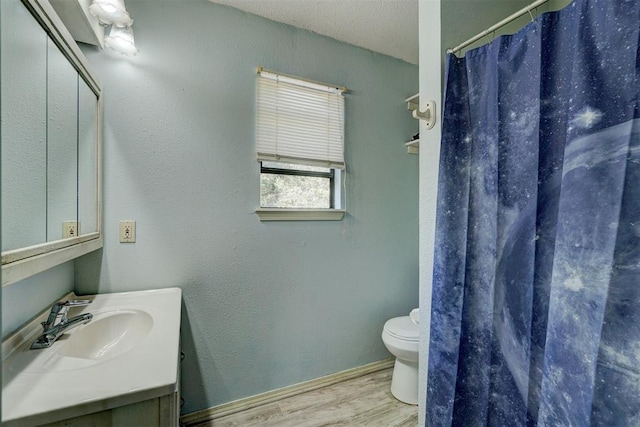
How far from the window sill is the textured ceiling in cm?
120

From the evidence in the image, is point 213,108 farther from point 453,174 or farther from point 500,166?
point 500,166

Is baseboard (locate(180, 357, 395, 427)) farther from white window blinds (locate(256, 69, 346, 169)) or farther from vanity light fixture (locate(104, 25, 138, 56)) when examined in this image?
vanity light fixture (locate(104, 25, 138, 56))

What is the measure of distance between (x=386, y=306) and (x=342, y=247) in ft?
1.99

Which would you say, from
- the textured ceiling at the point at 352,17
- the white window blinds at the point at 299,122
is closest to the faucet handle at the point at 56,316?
the white window blinds at the point at 299,122

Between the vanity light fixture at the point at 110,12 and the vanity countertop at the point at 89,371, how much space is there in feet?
4.31

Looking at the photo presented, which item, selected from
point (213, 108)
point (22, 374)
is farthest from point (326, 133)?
point (22, 374)

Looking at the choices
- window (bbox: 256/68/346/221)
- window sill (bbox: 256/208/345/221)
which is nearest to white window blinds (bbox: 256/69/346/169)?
window (bbox: 256/68/346/221)

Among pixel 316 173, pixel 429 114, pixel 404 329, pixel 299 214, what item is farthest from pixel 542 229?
pixel 316 173

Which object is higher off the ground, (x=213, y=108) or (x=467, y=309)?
(x=213, y=108)

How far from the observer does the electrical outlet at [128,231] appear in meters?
1.64

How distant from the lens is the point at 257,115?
1.93 m

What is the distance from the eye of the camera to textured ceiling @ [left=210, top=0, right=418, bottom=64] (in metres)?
1.85

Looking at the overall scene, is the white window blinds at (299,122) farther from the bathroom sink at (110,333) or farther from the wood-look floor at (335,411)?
the wood-look floor at (335,411)

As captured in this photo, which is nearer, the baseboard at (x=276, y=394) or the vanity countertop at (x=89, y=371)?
the vanity countertop at (x=89, y=371)
